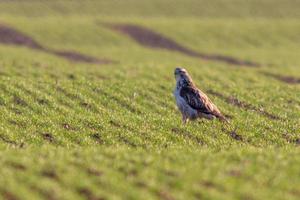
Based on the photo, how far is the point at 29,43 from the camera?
2709 inches

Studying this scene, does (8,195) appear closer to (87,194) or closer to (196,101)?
(87,194)

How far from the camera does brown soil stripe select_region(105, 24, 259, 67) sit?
66938mm

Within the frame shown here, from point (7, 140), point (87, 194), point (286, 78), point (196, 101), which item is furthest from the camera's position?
point (286, 78)

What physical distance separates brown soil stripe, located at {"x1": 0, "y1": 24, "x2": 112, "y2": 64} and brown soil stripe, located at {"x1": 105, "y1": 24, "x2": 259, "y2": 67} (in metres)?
12.3

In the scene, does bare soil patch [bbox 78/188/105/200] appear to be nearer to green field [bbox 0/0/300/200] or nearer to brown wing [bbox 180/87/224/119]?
green field [bbox 0/0/300/200]

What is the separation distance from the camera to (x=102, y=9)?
352 ft

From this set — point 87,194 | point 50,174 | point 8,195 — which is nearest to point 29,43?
point 50,174

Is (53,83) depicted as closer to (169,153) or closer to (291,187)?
(169,153)

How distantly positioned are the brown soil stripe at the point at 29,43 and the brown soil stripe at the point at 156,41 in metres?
12.3

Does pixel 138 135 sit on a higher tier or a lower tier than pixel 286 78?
higher

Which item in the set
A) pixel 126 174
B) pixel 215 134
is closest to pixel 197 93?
pixel 215 134

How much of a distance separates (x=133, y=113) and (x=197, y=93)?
4.60m

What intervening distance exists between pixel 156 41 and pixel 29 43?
50.4 feet

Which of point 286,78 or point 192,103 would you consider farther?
point 286,78
